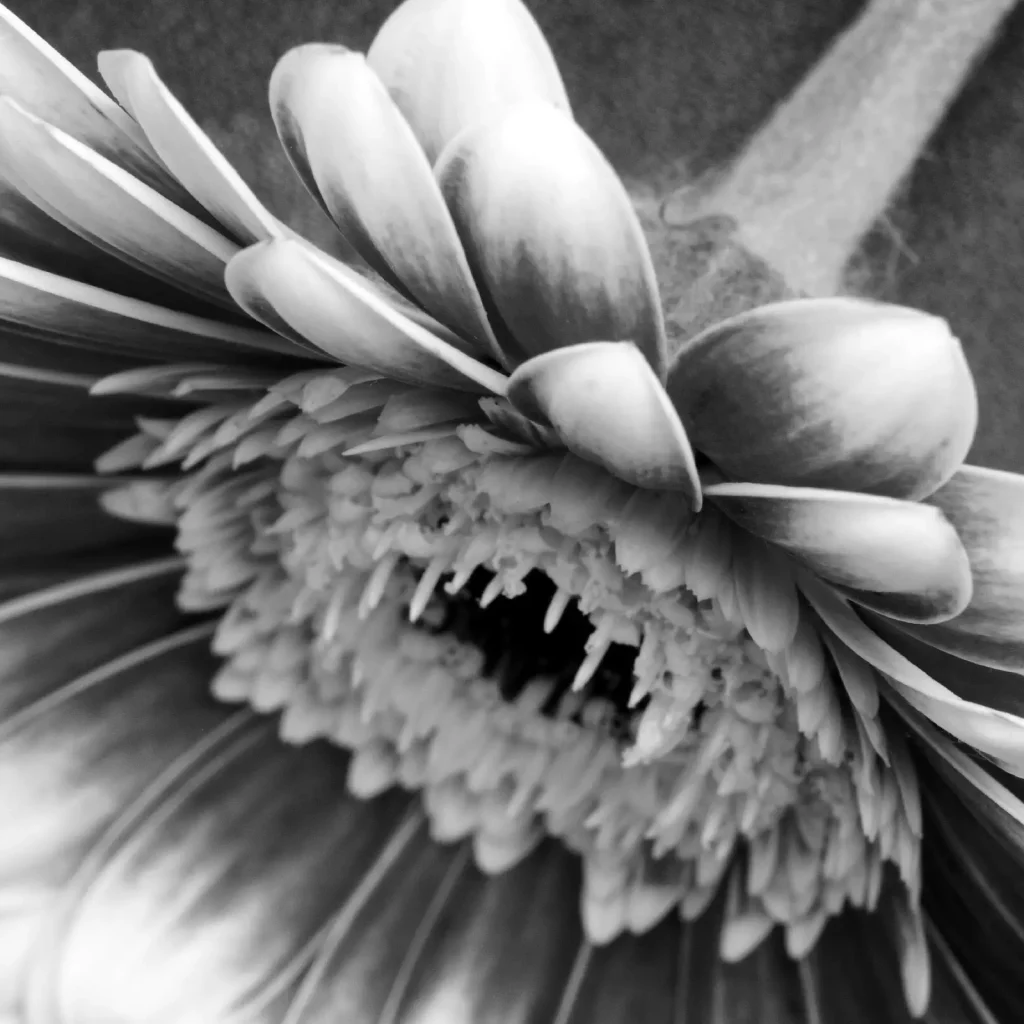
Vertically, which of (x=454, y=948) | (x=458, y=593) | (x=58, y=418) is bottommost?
(x=454, y=948)

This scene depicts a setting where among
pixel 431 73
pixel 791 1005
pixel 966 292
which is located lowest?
pixel 791 1005

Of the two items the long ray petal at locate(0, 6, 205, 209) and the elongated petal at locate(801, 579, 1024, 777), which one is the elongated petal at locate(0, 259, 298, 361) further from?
the elongated petal at locate(801, 579, 1024, 777)

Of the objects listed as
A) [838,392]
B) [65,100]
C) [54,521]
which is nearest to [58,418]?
[54,521]

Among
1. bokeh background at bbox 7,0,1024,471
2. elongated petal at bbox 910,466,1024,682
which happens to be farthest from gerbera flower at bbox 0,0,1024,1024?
bokeh background at bbox 7,0,1024,471

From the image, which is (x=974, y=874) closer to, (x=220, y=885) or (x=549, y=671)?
(x=549, y=671)

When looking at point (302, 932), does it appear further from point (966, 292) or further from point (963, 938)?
point (966, 292)

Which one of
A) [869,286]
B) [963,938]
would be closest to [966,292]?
[869,286]

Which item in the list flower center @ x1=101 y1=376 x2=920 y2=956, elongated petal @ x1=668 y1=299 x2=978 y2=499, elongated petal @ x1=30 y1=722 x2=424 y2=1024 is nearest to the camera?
elongated petal @ x1=668 y1=299 x2=978 y2=499
